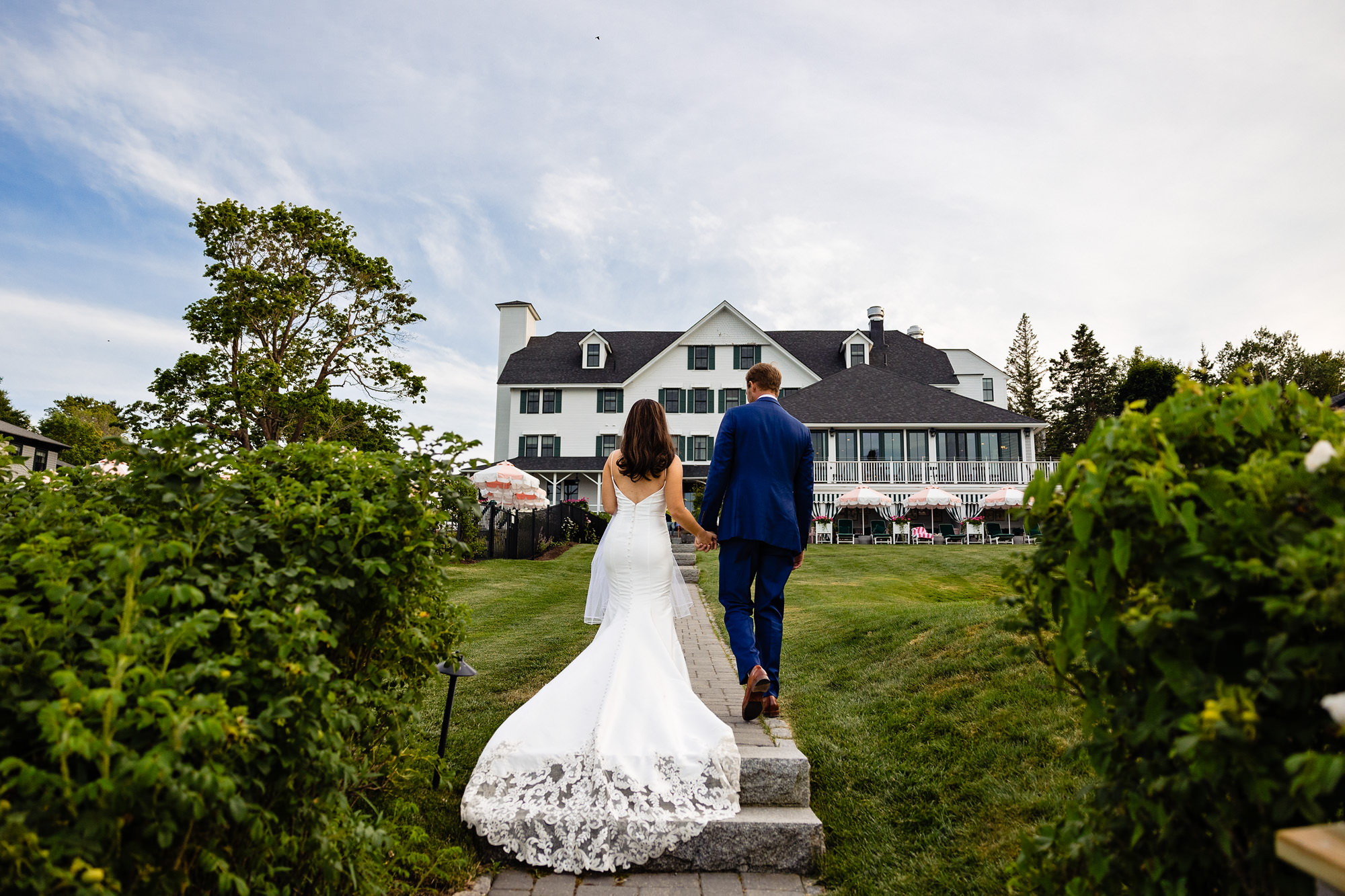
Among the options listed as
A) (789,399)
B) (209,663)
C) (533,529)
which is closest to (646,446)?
(209,663)

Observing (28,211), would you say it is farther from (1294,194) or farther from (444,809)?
(1294,194)

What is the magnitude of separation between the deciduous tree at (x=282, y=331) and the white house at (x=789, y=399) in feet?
38.7

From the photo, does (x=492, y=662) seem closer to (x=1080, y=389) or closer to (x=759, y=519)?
(x=759, y=519)

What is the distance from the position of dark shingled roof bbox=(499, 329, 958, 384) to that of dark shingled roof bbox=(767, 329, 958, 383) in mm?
37

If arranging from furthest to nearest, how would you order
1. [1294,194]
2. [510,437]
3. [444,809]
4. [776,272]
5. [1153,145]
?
[510,437] < [776,272] < [1294,194] < [1153,145] < [444,809]

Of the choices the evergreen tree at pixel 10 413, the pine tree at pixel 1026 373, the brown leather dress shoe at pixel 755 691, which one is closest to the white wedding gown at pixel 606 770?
the brown leather dress shoe at pixel 755 691

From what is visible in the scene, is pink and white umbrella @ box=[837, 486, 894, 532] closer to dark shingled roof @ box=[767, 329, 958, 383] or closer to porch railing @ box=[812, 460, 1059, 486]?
porch railing @ box=[812, 460, 1059, 486]

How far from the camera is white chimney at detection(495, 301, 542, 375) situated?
4128 cm

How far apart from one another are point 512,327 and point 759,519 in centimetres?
3895

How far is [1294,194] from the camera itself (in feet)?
42.4

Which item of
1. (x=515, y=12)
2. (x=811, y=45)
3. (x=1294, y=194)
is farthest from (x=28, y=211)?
(x=1294, y=194)

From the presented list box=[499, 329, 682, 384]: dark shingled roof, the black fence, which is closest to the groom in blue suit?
the black fence

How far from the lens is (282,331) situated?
24266mm

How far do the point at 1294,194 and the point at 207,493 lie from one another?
1755cm
